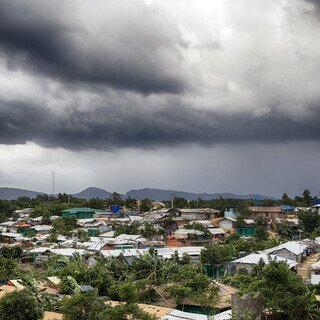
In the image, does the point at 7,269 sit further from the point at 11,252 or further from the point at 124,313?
the point at 124,313

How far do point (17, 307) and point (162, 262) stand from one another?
643 inches

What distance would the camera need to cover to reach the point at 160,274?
31453mm

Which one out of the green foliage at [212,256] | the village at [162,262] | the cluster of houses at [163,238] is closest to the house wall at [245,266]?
the cluster of houses at [163,238]

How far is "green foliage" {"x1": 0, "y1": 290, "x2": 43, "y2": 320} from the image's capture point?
716 inches

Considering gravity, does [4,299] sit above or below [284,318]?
above

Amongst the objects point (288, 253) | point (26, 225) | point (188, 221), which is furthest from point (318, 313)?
point (26, 225)

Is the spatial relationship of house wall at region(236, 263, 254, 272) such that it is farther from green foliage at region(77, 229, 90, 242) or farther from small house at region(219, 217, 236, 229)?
small house at region(219, 217, 236, 229)

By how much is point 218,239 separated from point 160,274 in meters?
25.9

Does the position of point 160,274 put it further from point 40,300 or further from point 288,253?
point 288,253

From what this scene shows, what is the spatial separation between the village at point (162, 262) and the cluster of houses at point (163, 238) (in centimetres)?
10

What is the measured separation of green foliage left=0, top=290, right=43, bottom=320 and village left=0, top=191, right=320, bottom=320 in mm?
909

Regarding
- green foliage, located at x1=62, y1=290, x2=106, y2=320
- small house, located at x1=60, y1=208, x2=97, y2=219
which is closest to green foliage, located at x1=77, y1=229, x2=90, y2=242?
small house, located at x1=60, y1=208, x2=97, y2=219

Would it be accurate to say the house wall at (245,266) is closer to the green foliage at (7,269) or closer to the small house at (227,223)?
the green foliage at (7,269)

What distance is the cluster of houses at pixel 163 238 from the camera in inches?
1468
